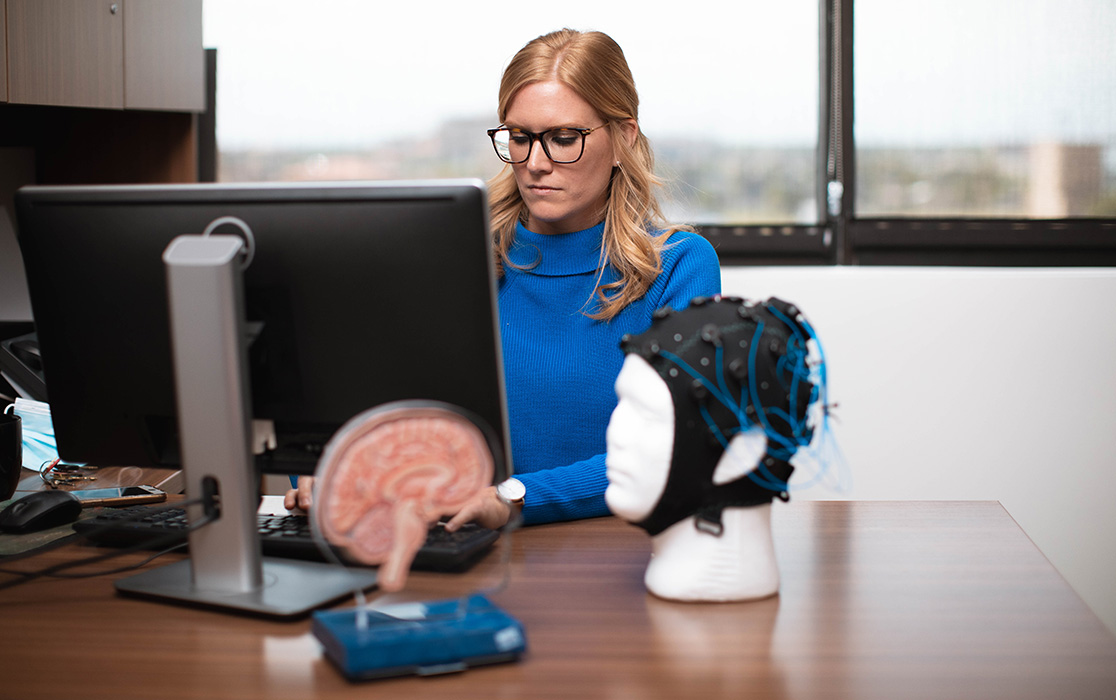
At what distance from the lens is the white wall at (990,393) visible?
Result: 221cm

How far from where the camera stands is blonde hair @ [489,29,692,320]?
1585 millimetres

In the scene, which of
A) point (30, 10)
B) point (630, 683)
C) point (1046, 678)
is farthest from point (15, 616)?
point (30, 10)

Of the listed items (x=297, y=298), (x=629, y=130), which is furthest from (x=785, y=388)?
(x=629, y=130)

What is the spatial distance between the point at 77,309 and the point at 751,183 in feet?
6.24

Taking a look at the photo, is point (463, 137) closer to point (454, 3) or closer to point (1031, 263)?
point (454, 3)

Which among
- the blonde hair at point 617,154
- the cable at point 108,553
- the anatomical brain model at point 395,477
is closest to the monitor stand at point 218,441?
the cable at point 108,553

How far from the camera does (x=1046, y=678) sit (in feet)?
2.61

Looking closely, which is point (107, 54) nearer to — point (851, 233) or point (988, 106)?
point (851, 233)

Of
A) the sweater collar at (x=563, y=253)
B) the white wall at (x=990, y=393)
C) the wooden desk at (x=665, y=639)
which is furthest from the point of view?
the white wall at (x=990, y=393)

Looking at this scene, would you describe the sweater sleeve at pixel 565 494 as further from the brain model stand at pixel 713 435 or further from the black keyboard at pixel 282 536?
the brain model stand at pixel 713 435

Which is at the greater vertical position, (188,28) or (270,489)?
(188,28)

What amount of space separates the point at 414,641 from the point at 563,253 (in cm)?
97

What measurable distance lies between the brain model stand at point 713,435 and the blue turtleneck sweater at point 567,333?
1.96ft

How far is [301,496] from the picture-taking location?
121 cm
